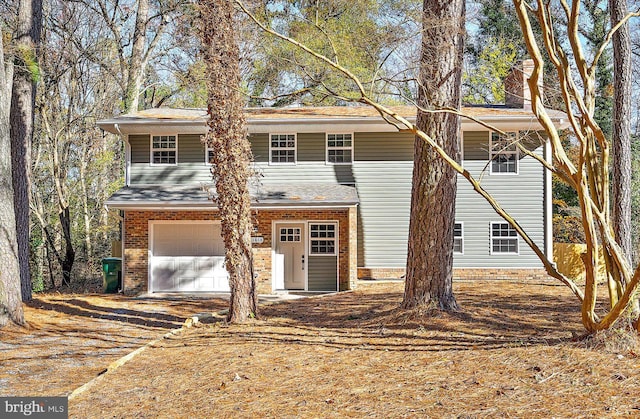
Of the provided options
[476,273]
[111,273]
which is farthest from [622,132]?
[111,273]

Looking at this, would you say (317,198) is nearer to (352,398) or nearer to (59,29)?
(352,398)

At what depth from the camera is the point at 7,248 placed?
1112 cm

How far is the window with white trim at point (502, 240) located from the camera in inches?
738

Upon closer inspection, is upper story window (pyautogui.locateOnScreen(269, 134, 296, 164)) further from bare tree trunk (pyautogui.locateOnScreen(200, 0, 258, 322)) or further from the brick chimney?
bare tree trunk (pyautogui.locateOnScreen(200, 0, 258, 322))

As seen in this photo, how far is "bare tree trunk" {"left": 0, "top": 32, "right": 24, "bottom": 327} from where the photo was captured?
36.3 ft

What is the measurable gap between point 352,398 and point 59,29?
21490 millimetres

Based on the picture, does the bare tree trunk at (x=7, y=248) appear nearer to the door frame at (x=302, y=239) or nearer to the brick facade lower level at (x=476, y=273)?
the door frame at (x=302, y=239)

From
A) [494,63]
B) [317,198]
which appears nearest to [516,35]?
[494,63]

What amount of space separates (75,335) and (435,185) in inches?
258

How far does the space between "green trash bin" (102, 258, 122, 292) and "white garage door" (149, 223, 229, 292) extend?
161 centimetres

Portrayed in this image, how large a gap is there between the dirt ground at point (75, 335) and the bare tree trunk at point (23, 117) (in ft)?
4.88

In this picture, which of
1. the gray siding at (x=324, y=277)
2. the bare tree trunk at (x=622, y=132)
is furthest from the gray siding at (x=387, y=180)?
the bare tree trunk at (x=622, y=132)

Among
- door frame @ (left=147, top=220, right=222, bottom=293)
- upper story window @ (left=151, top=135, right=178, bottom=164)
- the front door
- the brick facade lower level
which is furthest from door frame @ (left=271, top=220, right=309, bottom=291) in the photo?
upper story window @ (left=151, top=135, right=178, bottom=164)

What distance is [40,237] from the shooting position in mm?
24469
